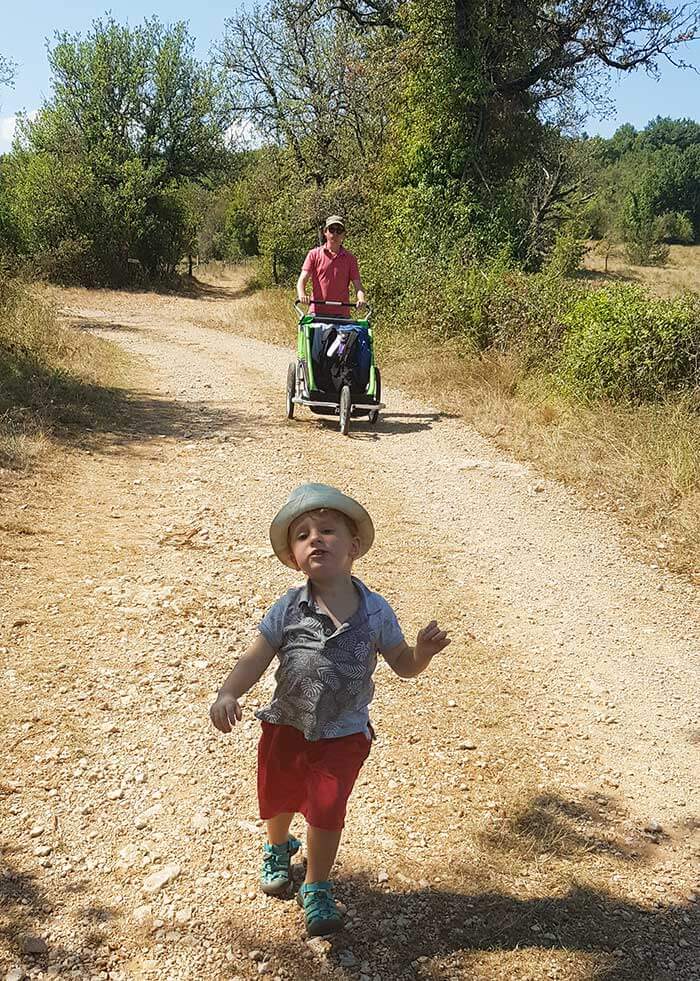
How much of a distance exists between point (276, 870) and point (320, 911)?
0.84ft

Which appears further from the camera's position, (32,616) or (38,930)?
(32,616)

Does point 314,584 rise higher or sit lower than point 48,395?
higher

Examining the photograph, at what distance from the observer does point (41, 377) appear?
31.0 feet

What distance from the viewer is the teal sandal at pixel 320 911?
2.50 m

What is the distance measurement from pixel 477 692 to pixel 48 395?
6548mm

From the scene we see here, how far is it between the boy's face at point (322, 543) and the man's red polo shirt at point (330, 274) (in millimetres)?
7093

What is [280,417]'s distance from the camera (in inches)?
380

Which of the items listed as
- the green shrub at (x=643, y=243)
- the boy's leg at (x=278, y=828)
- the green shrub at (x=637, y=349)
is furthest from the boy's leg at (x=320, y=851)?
the green shrub at (x=643, y=243)

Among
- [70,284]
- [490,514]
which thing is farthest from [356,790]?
[70,284]

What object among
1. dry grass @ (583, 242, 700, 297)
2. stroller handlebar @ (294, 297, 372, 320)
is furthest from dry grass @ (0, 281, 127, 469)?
dry grass @ (583, 242, 700, 297)

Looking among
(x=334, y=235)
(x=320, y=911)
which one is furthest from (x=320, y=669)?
(x=334, y=235)

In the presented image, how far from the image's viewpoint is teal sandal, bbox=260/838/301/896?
2.69 m

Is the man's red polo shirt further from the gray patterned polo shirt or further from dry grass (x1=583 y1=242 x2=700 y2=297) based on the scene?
dry grass (x1=583 y1=242 x2=700 y2=297)

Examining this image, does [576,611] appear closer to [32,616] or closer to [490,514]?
[490,514]
